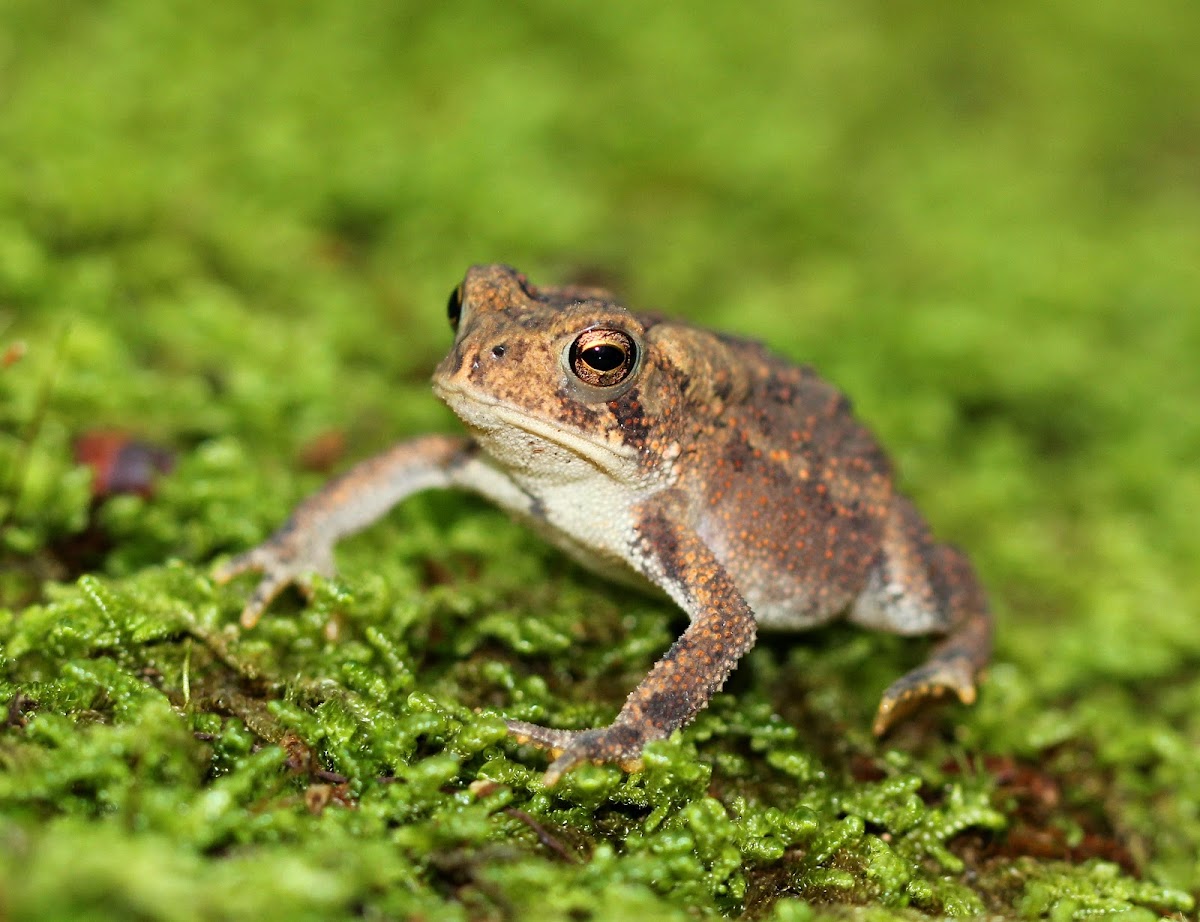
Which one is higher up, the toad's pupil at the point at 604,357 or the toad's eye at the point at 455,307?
the toad's eye at the point at 455,307

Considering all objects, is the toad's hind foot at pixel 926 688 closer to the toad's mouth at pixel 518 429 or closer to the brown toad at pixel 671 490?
the brown toad at pixel 671 490

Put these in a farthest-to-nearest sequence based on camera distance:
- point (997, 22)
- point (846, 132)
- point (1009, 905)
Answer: point (997, 22) < point (846, 132) < point (1009, 905)

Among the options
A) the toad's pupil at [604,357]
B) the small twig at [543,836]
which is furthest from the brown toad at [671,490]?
the small twig at [543,836]

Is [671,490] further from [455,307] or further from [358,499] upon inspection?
[358,499]

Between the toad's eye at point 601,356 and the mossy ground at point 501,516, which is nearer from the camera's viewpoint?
the mossy ground at point 501,516

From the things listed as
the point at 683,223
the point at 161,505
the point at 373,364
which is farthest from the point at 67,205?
the point at 683,223

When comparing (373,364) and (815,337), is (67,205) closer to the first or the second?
(373,364)

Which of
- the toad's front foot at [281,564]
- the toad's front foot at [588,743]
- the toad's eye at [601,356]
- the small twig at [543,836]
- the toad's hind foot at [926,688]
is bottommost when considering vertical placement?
the small twig at [543,836]
